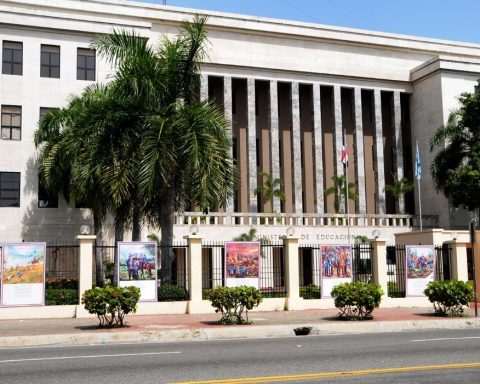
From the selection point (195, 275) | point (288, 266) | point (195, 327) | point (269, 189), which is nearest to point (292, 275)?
point (288, 266)

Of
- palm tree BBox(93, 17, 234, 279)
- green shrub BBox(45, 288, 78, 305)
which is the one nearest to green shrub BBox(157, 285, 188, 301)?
palm tree BBox(93, 17, 234, 279)

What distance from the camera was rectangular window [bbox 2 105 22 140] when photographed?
32250 mm

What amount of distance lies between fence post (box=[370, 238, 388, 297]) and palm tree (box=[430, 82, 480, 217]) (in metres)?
13.2

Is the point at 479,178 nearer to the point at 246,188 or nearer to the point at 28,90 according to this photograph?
the point at 246,188

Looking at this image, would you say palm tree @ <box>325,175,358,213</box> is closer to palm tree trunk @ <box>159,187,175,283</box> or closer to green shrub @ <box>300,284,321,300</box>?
green shrub @ <box>300,284,321,300</box>

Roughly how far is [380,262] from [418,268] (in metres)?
1.45

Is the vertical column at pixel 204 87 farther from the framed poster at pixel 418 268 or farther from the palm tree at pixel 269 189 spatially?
the framed poster at pixel 418 268

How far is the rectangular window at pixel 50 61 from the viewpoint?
3319 centimetres

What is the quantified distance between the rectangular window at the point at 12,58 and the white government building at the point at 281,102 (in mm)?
54

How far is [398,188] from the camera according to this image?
132 feet

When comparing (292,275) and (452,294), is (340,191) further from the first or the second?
(452,294)

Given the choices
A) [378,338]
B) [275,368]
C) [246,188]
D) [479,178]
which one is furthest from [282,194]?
[275,368]

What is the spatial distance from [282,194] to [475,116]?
12136 millimetres

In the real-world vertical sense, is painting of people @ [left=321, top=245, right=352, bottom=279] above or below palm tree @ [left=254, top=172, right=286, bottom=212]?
below
